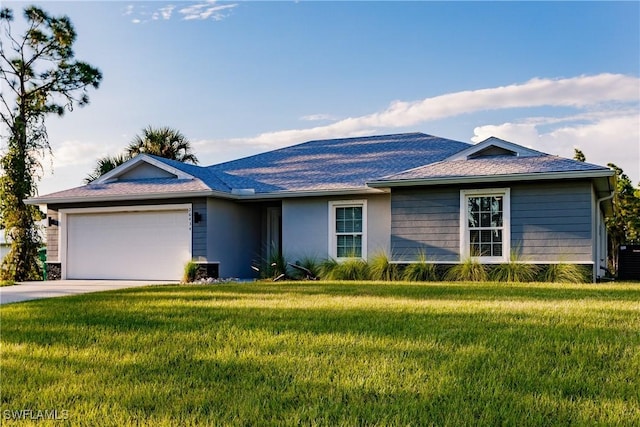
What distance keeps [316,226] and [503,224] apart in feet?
16.3

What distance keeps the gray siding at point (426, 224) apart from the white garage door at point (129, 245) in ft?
18.5

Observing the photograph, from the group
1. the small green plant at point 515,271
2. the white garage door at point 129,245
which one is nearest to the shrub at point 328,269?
the white garage door at point 129,245

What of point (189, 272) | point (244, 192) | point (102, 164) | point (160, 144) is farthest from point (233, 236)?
point (160, 144)

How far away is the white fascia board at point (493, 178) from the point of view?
13.1 metres

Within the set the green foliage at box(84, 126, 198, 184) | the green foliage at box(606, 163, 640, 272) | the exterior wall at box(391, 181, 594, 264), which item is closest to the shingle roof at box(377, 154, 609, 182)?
the exterior wall at box(391, 181, 594, 264)

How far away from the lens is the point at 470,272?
14.1 m

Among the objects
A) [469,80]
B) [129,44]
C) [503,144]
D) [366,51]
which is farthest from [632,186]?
[129,44]

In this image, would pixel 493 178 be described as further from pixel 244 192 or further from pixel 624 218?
pixel 624 218

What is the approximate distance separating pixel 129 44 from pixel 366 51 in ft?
21.4

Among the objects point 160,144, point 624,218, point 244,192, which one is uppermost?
point 160,144

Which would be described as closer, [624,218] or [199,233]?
[199,233]

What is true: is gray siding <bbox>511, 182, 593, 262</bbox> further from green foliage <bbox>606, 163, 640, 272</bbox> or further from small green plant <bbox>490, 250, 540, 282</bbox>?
green foliage <bbox>606, 163, 640, 272</bbox>

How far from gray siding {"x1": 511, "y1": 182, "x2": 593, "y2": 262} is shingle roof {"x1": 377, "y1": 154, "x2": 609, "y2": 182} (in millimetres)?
430

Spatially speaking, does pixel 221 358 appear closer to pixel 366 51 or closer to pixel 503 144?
pixel 503 144
